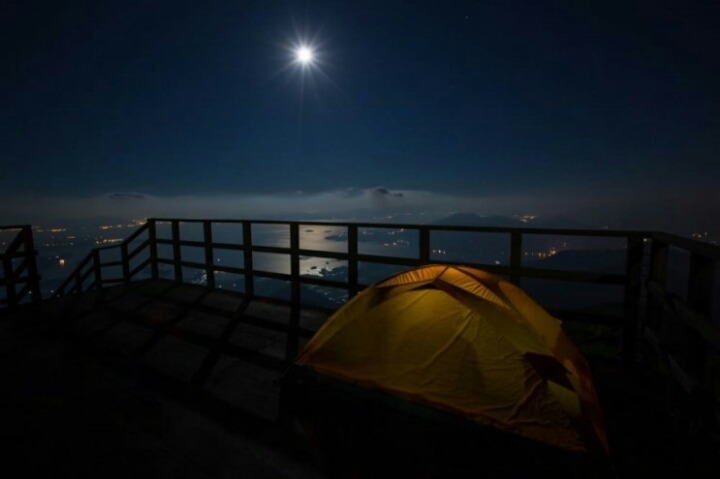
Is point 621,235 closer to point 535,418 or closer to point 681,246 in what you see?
point 681,246

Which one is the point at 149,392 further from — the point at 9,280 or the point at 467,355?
the point at 9,280

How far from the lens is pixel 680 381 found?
3.05 meters

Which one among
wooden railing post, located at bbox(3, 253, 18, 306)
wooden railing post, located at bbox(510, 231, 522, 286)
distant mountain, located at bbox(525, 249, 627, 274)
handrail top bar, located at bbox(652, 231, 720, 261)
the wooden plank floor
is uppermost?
handrail top bar, located at bbox(652, 231, 720, 261)

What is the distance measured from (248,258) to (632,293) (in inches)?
290

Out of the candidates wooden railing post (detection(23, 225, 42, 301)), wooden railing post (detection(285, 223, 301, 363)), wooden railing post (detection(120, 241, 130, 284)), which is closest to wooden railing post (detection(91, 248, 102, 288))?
wooden railing post (detection(120, 241, 130, 284))

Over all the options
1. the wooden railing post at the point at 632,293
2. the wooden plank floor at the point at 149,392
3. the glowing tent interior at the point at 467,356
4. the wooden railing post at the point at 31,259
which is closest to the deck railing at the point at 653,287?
the wooden railing post at the point at 632,293

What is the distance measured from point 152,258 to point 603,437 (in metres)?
10.6

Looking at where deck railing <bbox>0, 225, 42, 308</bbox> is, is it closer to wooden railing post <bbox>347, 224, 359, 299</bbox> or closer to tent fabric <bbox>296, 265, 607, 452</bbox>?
wooden railing post <bbox>347, 224, 359, 299</bbox>

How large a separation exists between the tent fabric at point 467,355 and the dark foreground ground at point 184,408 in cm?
49

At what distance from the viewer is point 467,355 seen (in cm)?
288

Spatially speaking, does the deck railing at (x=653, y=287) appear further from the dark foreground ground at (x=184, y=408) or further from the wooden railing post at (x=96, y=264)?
the wooden railing post at (x=96, y=264)

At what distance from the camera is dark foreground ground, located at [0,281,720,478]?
2855 millimetres

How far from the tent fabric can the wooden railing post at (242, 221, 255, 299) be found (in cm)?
482

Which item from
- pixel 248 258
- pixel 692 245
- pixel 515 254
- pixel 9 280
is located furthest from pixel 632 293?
pixel 9 280
